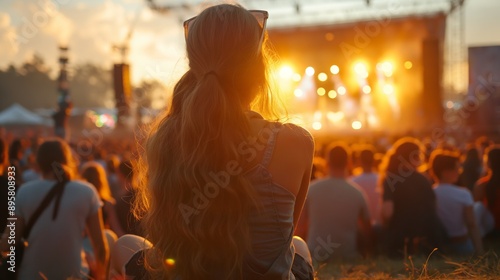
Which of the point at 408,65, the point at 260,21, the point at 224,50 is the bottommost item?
the point at 224,50

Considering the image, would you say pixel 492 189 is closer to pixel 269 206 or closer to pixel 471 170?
pixel 471 170

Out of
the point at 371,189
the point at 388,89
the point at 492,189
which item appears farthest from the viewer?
the point at 388,89

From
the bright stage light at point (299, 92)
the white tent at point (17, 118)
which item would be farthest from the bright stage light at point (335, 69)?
the white tent at point (17, 118)

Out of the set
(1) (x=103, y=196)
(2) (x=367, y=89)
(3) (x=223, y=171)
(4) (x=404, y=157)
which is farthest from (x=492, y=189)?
(2) (x=367, y=89)

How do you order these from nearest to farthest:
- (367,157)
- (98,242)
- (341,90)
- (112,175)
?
A: (98,242)
(367,157)
(112,175)
(341,90)

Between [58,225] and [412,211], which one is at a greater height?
[58,225]

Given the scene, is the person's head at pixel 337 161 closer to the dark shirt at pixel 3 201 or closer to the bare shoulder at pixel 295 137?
the dark shirt at pixel 3 201

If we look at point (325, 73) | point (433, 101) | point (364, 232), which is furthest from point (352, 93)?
point (364, 232)

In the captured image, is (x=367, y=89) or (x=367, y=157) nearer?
(x=367, y=157)

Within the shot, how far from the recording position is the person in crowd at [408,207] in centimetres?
573

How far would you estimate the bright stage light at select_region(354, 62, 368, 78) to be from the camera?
31.6 metres

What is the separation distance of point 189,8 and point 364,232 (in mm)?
22059

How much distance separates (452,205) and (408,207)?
0.43m

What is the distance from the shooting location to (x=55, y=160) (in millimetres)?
4535
